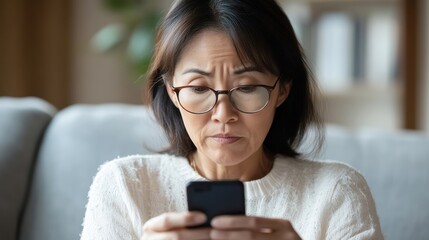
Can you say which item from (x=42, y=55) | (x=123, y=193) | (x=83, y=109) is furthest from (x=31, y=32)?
(x=123, y=193)

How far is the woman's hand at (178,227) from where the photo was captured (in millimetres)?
1061

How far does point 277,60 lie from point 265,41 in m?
0.05

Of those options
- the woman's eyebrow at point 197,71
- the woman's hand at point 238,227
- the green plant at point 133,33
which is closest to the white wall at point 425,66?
the green plant at point 133,33

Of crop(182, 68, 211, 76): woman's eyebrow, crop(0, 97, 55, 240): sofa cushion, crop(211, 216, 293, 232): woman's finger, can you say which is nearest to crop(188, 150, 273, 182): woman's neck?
crop(182, 68, 211, 76): woman's eyebrow

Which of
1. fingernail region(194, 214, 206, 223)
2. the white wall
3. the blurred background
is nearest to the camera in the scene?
fingernail region(194, 214, 206, 223)

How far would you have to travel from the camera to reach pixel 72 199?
174 cm

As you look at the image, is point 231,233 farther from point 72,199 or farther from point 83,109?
point 83,109

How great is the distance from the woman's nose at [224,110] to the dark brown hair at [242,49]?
0.08 m

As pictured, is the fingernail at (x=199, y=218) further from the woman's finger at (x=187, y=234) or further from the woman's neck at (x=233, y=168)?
the woman's neck at (x=233, y=168)

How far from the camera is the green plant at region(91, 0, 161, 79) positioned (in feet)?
10.9

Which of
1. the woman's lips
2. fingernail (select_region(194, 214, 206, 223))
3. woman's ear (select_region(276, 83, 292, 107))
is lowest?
fingernail (select_region(194, 214, 206, 223))

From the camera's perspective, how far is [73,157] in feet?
5.84

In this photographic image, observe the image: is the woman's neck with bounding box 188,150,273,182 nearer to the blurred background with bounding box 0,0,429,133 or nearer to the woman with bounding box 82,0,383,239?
the woman with bounding box 82,0,383,239

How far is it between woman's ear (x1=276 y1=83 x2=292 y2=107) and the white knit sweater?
0.14 metres
